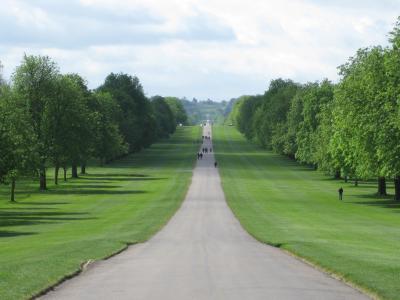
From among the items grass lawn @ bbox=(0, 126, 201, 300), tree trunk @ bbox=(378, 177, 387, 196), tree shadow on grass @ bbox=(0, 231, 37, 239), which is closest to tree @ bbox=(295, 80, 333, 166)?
grass lawn @ bbox=(0, 126, 201, 300)

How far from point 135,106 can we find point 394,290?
154028mm

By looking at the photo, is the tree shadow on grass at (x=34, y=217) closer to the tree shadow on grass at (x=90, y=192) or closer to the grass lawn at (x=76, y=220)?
the grass lawn at (x=76, y=220)

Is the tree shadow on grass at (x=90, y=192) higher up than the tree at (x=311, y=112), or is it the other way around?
the tree at (x=311, y=112)

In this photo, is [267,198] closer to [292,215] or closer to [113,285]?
[292,215]

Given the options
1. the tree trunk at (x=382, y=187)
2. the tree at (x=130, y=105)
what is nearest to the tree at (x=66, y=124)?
the tree trunk at (x=382, y=187)

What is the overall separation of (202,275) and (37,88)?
76.2 meters

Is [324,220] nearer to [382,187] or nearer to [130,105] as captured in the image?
[382,187]

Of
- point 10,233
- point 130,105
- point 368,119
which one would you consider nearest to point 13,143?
point 10,233

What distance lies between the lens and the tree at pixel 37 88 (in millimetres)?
95438

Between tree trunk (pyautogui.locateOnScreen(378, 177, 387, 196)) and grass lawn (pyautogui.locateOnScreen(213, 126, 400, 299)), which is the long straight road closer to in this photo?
grass lawn (pyautogui.locateOnScreen(213, 126, 400, 299))

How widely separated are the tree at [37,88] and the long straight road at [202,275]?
2237 inches

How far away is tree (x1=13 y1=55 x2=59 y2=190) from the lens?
95438mm

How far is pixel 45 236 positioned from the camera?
42938 mm

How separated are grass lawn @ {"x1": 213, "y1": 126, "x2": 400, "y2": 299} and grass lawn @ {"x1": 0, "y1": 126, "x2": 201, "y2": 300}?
6669 mm
